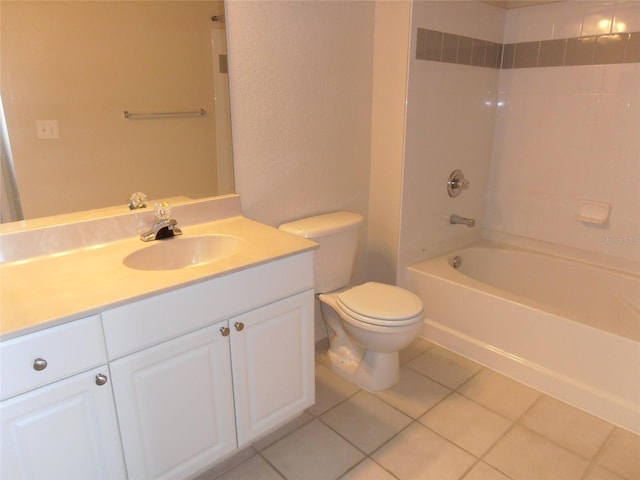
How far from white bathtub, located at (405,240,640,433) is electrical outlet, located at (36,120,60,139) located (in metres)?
1.85

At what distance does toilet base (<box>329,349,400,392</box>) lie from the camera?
6.90ft

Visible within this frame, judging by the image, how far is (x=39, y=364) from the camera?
42.9 inches

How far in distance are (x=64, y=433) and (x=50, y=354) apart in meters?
0.23

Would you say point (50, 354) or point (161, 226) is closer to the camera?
point (50, 354)

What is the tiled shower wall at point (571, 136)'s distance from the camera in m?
2.30

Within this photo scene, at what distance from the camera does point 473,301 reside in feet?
7.60

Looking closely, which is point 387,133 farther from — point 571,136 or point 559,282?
point 559,282

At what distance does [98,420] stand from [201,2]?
1.52 meters

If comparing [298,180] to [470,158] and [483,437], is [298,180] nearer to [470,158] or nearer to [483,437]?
[470,158]

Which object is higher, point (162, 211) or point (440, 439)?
point (162, 211)

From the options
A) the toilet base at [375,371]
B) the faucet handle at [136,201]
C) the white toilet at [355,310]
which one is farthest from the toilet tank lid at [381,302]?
the faucet handle at [136,201]

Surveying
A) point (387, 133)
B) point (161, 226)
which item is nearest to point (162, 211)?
point (161, 226)

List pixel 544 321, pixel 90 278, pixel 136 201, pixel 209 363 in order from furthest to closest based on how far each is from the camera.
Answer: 1. pixel 544 321
2. pixel 136 201
3. pixel 209 363
4. pixel 90 278

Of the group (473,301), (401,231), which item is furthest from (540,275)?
(401,231)
